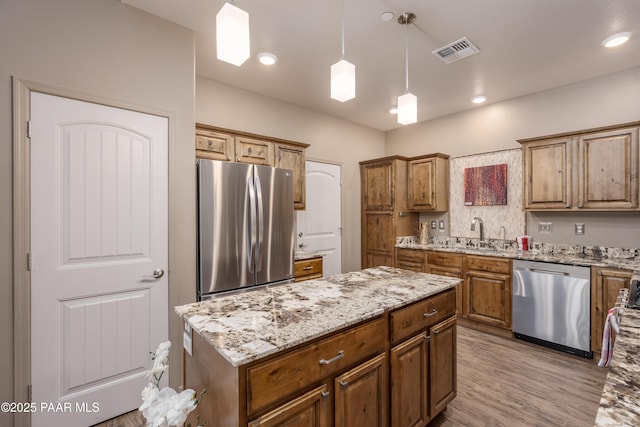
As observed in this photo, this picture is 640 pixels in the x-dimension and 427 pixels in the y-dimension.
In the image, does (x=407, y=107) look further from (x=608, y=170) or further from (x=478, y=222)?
(x=478, y=222)

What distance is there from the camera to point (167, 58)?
7.63ft

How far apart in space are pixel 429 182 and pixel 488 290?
1.72 meters

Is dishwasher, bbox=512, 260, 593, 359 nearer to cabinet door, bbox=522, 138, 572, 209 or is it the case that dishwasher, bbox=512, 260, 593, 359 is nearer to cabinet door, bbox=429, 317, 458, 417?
cabinet door, bbox=522, 138, 572, 209

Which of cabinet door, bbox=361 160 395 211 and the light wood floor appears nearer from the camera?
the light wood floor

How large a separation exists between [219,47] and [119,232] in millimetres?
1535

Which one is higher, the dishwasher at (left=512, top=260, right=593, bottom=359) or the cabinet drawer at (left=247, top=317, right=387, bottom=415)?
the cabinet drawer at (left=247, top=317, right=387, bottom=415)

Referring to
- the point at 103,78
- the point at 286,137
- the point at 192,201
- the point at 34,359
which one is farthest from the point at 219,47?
the point at 286,137

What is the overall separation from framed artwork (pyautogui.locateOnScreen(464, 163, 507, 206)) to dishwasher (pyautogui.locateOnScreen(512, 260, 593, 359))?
3.61 feet

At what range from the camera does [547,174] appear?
3.35 m

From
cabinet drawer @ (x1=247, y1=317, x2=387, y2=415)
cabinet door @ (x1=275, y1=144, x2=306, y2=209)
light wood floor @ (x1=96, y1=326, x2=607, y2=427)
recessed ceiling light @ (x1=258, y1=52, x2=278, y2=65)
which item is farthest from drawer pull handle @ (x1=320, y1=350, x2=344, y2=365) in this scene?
recessed ceiling light @ (x1=258, y1=52, x2=278, y2=65)

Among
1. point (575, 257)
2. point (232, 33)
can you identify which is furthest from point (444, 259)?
point (232, 33)

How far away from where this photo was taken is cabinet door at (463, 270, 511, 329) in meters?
3.40

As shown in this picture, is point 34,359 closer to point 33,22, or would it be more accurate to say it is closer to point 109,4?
point 33,22

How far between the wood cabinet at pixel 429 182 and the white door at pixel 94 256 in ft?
11.7
